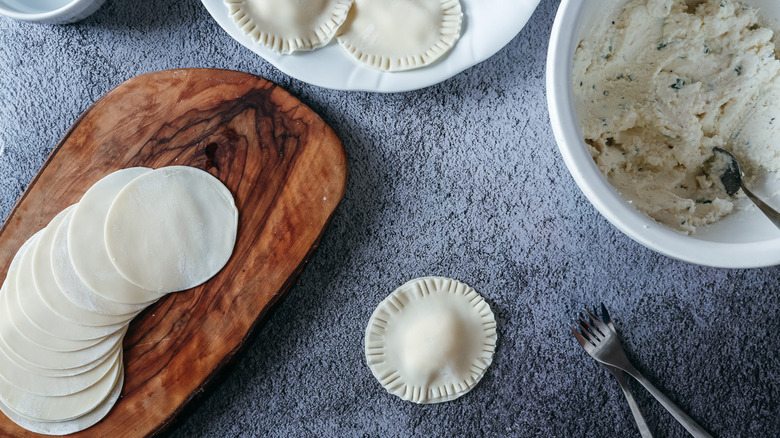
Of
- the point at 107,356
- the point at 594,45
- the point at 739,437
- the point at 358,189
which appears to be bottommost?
the point at 739,437

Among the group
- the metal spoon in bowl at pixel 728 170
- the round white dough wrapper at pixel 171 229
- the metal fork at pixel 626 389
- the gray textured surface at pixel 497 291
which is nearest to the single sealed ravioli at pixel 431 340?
the gray textured surface at pixel 497 291

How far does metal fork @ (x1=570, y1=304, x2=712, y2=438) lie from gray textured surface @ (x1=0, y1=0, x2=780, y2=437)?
0.03 meters

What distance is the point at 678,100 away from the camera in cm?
80

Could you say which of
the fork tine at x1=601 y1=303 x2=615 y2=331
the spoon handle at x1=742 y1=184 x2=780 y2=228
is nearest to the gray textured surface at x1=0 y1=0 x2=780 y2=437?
the fork tine at x1=601 y1=303 x2=615 y2=331

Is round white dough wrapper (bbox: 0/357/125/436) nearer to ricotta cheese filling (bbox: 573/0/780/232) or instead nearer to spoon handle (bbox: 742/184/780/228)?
ricotta cheese filling (bbox: 573/0/780/232)

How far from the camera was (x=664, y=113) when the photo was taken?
0.81 meters

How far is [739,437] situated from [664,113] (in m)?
0.60

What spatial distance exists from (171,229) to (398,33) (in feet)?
1.67

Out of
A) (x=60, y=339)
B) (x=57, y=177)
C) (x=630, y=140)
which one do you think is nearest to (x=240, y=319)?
(x=60, y=339)

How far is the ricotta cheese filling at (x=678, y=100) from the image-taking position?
2.56ft

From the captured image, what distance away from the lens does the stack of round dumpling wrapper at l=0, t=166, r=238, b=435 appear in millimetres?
904

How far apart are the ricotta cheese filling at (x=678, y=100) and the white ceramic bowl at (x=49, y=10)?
85cm

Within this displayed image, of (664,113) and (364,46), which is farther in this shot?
(364,46)

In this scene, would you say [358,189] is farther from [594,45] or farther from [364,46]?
[594,45]
